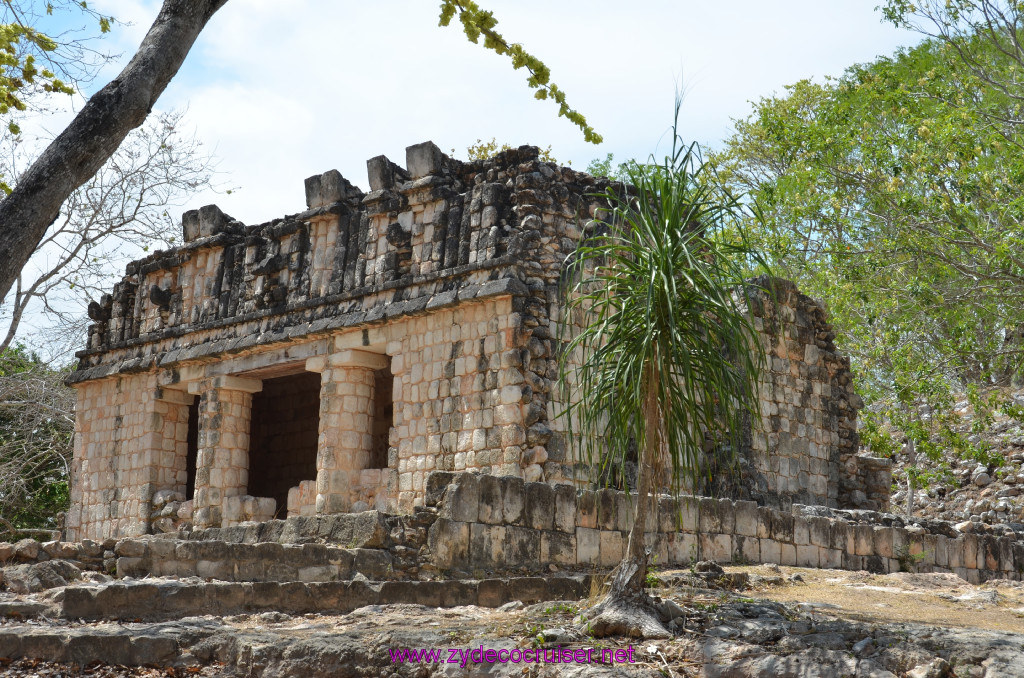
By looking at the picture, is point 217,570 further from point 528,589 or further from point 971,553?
point 971,553

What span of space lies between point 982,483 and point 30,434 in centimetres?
1698

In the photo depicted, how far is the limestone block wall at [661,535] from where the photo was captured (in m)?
8.19

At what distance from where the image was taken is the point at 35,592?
864cm

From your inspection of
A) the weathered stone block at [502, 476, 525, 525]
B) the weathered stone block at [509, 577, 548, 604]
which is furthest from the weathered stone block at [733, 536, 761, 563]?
the weathered stone block at [509, 577, 548, 604]

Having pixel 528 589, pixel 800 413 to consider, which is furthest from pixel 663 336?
pixel 800 413

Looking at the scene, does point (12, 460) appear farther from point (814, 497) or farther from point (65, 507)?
point (814, 497)

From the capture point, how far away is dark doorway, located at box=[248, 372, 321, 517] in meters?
17.4

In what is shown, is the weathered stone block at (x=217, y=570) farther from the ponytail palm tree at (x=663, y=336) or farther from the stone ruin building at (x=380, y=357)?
the ponytail palm tree at (x=663, y=336)

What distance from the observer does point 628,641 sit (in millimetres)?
5750

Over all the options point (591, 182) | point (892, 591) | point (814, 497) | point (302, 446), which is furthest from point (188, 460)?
point (892, 591)

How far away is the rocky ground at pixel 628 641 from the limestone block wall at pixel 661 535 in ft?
3.34

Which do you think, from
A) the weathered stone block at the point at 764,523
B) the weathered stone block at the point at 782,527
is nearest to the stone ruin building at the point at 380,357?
the weathered stone block at the point at 782,527

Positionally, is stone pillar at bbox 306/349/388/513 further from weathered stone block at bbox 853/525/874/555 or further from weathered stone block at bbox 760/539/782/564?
weathered stone block at bbox 853/525/874/555

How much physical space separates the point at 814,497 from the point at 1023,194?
208 inches
